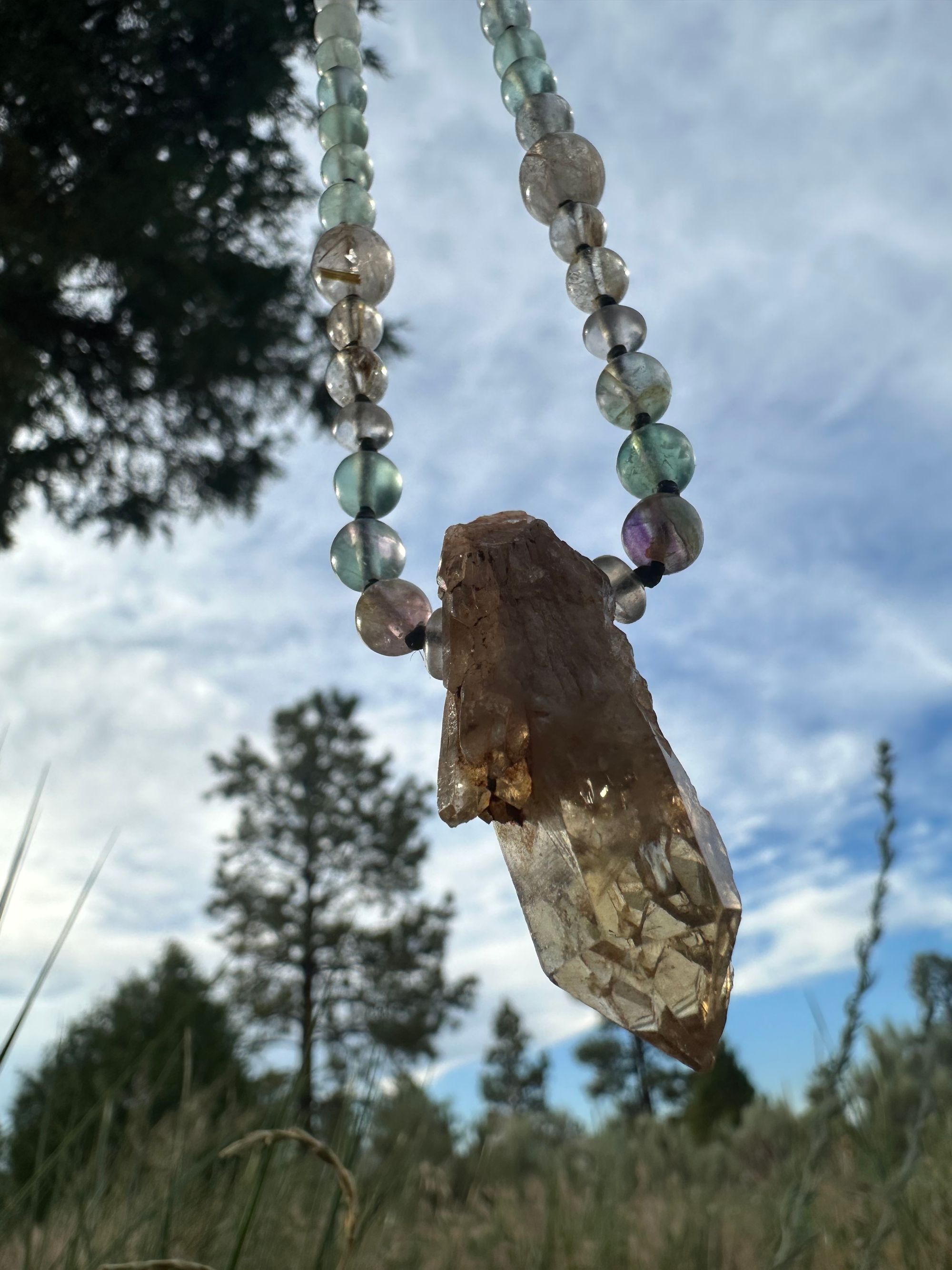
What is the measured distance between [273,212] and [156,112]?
862mm

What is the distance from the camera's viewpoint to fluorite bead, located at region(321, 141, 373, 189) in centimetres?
164

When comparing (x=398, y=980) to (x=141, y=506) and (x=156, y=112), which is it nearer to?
(x=141, y=506)

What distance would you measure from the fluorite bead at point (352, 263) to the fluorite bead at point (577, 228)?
0.93 ft

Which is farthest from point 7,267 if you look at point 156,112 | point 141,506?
point 141,506

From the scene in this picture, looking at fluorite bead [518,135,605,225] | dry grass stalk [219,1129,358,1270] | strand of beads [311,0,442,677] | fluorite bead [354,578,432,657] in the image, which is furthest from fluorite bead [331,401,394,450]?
dry grass stalk [219,1129,358,1270]

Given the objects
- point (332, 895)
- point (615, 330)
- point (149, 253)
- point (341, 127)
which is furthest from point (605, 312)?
point (332, 895)

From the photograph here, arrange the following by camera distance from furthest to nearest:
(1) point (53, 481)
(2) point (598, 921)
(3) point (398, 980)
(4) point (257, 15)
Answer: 1. (3) point (398, 980)
2. (1) point (53, 481)
3. (4) point (257, 15)
4. (2) point (598, 921)

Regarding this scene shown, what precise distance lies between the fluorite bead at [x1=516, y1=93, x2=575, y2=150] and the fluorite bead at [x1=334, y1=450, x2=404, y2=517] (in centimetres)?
64

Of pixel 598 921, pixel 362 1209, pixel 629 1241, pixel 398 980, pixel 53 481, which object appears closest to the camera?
pixel 598 921

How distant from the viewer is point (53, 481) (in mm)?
5852

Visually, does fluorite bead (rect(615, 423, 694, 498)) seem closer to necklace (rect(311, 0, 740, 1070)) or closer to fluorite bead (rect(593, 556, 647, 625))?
necklace (rect(311, 0, 740, 1070))

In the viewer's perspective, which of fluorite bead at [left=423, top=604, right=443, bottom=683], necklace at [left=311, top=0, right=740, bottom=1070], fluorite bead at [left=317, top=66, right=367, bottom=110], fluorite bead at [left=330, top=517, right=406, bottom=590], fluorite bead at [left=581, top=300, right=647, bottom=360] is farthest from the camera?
fluorite bead at [left=317, top=66, right=367, bottom=110]

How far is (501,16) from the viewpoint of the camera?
5.50 ft

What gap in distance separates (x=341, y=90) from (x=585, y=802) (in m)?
1.50
